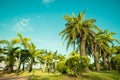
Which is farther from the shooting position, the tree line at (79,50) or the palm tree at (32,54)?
the palm tree at (32,54)

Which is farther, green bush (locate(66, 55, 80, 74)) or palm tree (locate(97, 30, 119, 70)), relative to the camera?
palm tree (locate(97, 30, 119, 70))

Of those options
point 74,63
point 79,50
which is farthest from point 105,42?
point 74,63

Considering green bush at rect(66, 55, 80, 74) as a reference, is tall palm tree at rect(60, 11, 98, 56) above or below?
above

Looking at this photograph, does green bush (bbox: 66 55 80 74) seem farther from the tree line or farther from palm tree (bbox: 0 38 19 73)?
palm tree (bbox: 0 38 19 73)

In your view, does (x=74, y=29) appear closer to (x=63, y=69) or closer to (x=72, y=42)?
(x=72, y=42)

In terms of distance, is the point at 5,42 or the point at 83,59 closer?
the point at 83,59

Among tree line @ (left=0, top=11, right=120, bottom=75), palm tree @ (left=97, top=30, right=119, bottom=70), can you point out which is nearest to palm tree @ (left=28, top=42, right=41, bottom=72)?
tree line @ (left=0, top=11, right=120, bottom=75)

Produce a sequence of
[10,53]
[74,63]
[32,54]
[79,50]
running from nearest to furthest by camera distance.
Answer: [74,63], [79,50], [10,53], [32,54]

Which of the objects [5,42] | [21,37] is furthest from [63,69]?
[5,42]

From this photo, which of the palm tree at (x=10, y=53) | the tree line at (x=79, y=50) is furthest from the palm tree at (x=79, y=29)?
the palm tree at (x=10, y=53)

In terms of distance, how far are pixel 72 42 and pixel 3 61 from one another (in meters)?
26.1

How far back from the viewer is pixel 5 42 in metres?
37.9

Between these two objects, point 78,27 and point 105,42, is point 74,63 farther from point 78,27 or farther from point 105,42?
point 105,42

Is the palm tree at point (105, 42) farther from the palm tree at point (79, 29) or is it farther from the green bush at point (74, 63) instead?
the green bush at point (74, 63)
